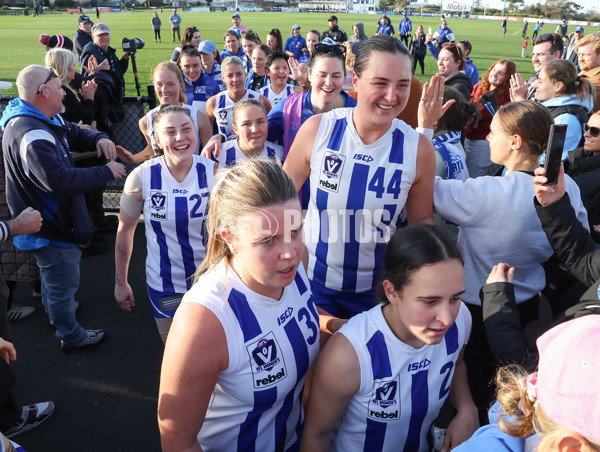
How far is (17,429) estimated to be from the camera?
295cm

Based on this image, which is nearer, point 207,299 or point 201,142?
point 207,299

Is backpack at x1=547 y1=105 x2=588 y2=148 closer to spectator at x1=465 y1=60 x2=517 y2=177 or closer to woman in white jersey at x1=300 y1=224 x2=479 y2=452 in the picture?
spectator at x1=465 y1=60 x2=517 y2=177

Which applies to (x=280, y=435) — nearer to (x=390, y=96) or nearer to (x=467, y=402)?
(x=467, y=402)

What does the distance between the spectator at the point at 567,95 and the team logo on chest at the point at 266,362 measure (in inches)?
136

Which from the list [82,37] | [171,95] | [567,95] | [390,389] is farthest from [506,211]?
[82,37]

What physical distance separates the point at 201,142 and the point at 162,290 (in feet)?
6.62

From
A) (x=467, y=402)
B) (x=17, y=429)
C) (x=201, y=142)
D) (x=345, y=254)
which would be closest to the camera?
(x=467, y=402)

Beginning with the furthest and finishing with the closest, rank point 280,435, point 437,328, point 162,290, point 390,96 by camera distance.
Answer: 1. point 162,290
2. point 390,96
3. point 280,435
4. point 437,328

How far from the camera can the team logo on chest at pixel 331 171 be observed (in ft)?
8.06

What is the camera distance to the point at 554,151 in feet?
6.56

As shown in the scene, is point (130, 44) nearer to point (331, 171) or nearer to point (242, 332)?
point (331, 171)

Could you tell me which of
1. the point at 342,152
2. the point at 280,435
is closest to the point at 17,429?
the point at 280,435

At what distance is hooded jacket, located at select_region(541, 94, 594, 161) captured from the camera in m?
3.80

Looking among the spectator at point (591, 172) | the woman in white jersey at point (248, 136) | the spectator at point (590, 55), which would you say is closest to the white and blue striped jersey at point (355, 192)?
the woman in white jersey at point (248, 136)
